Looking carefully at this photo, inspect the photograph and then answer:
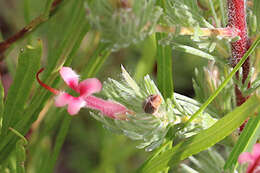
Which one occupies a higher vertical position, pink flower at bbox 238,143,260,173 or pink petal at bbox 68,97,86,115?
pink petal at bbox 68,97,86,115

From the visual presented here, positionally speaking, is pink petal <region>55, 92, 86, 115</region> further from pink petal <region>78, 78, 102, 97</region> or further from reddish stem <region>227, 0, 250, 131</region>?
reddish stem <region>227, 0, 250, 131</region>

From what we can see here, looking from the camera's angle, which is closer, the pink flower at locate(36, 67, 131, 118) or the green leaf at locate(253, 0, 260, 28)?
the pink flower at locate(36, 67, 131, 118)

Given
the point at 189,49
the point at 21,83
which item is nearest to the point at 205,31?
the point at 189,49

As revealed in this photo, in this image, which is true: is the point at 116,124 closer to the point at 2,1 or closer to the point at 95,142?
the point at 95,142

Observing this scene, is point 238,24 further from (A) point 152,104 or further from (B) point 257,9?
(A) point 152,104

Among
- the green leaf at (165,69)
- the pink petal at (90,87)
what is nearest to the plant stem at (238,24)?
the green leaf at (165,69)

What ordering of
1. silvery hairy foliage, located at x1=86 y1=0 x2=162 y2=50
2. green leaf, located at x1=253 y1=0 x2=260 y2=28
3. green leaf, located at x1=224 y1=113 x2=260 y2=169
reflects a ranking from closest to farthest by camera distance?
silvery hairy foliage, located at x1=86 y1=0 x2=162 y2=50, green leaf, located at x1=224 y1=113 x2=260 y2=169, green leaf, located at x1=253 y1=0 x2=260 y2=28

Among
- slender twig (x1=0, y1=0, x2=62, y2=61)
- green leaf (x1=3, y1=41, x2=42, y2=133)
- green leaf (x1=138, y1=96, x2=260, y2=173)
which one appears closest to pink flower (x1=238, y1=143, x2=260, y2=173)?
green leaf (x1=138, y1=96, x2=260, y2=173)

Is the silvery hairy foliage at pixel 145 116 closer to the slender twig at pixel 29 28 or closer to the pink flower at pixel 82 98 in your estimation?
the pink flower at pixel 82 98
